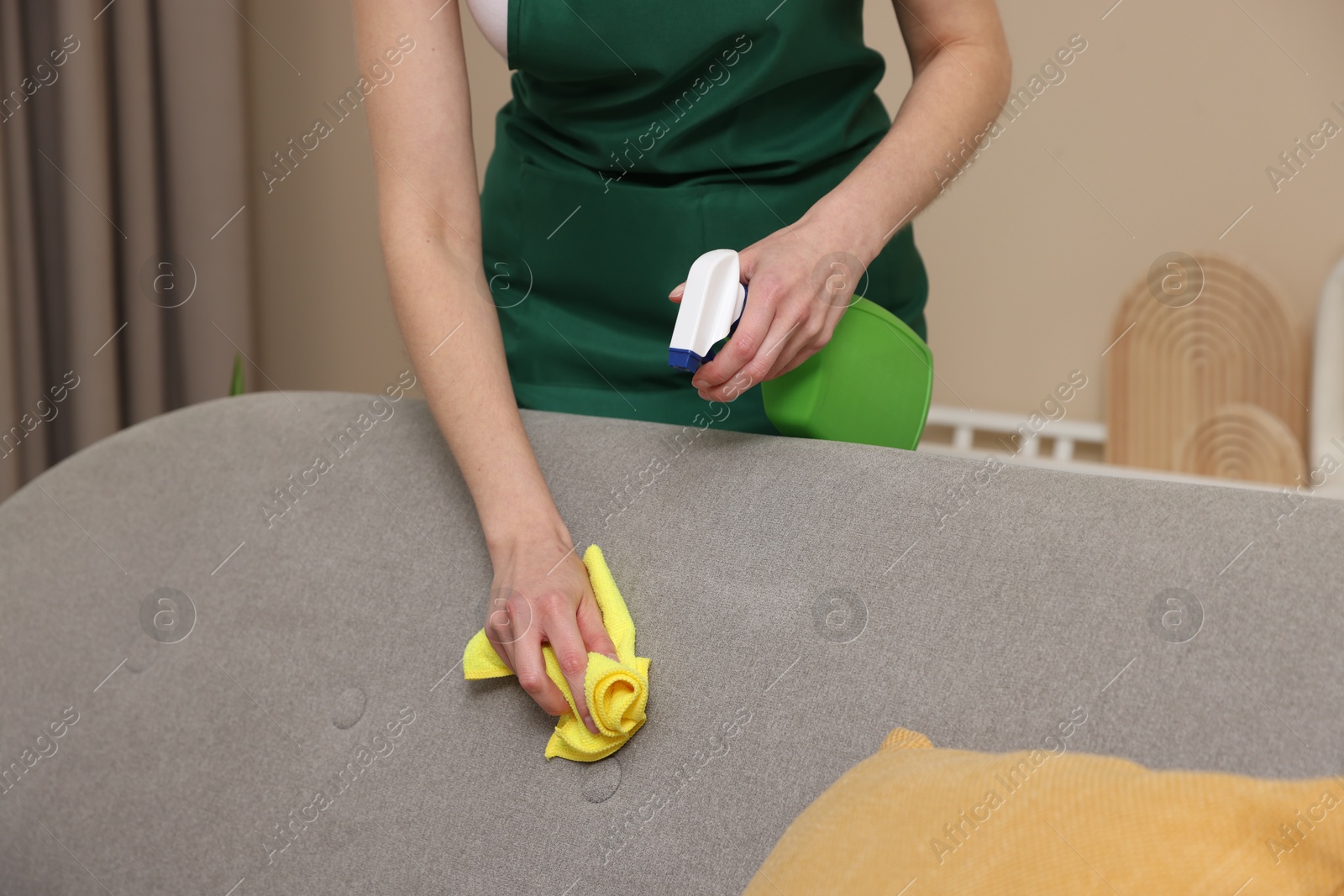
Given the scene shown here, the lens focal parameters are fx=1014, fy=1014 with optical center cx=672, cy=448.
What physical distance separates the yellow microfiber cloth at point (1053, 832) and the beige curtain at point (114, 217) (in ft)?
5.93

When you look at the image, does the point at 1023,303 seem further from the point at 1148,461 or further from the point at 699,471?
the point at 699,471

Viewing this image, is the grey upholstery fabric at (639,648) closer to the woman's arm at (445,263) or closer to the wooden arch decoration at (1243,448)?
the woman's arm at (445,263)

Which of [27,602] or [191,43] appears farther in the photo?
[191,43]

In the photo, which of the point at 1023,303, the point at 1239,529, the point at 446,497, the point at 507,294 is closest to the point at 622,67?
the point at 507,294

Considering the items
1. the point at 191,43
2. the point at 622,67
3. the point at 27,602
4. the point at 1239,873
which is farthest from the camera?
the point at 191,43

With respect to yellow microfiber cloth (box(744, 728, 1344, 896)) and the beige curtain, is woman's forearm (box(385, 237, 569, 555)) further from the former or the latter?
the beige curtain

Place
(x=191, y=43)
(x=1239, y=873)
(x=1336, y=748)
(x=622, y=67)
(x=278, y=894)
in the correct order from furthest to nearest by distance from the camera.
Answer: (x=191, y=43) → (x=622, y=67) → (x=278, y=894) → (x=1336, y=748) → (x=1239, y=873)

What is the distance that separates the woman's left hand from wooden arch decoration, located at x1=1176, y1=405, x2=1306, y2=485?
135cm

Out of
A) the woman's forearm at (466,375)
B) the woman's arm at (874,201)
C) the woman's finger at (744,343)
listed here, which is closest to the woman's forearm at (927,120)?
the woman's arm at (874,201)

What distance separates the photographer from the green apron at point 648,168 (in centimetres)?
84

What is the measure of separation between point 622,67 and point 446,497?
40cm

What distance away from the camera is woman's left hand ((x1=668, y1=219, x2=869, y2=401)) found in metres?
0.67

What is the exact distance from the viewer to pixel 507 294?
1004mm

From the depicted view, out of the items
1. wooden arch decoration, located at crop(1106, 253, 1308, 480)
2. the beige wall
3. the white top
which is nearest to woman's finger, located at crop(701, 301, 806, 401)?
the white top
